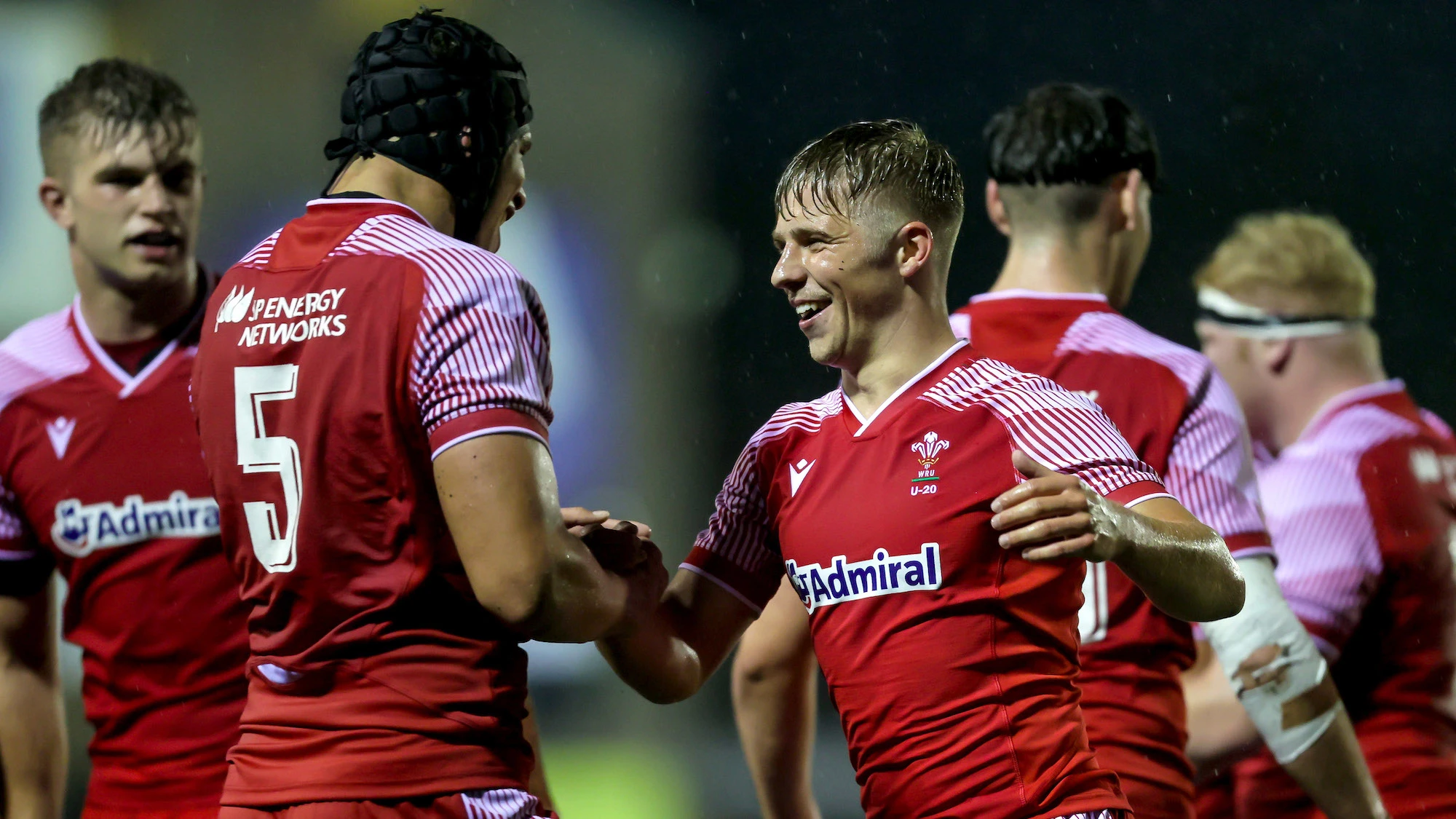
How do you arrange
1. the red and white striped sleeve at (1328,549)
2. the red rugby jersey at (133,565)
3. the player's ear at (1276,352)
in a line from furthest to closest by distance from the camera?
the player's ear at (1276,352) < the red and white striped sleeve at (1328,549) < the red rugby jersey at (133,565)

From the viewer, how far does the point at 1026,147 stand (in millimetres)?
3230

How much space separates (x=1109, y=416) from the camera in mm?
2838

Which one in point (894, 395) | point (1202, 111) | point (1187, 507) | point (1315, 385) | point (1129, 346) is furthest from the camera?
point (1202, 111)

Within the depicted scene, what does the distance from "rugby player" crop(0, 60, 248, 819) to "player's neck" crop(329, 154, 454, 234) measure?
1.06 metres

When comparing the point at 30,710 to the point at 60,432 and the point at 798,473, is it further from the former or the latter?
the point at 798,473

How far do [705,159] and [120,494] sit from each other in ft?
19.2

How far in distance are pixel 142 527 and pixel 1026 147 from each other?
199 centimetres

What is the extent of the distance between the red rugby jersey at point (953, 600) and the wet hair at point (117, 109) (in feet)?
6.14

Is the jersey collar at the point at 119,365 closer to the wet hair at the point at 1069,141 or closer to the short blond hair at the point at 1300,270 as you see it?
the wet hair at the point at 1069,141

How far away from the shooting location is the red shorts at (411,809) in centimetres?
199

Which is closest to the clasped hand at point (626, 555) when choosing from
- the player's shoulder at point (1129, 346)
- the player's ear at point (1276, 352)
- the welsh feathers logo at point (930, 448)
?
the welsh feathers logo at point (930, 448)

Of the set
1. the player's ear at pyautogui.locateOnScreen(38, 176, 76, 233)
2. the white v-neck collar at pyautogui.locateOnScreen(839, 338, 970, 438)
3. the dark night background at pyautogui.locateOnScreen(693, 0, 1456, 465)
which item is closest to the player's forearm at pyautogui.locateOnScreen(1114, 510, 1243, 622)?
the white v-neck collar at pyautogui.locateOnScreen(839, 338, 970, 438)

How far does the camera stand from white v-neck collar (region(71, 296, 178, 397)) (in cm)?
318

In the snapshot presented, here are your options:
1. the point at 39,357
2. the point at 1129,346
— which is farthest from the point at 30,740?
the point at 1129,346
